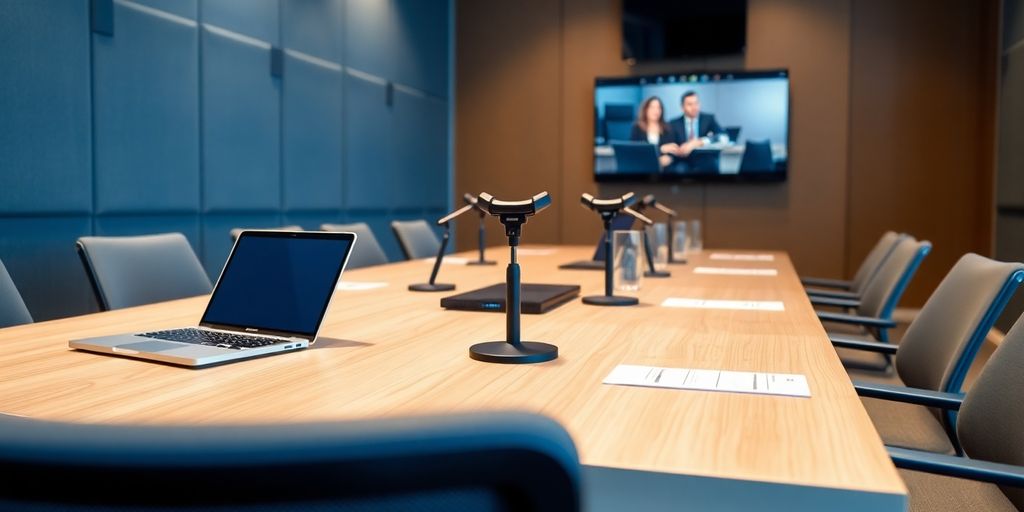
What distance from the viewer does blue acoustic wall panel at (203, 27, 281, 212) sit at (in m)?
4.78

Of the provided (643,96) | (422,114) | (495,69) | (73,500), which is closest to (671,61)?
(643,96)

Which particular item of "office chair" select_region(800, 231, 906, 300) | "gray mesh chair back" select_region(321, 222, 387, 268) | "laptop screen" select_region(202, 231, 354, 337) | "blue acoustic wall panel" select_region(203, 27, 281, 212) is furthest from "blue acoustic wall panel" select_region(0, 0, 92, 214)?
"office chair" select_region(800, 231, 906, 300)

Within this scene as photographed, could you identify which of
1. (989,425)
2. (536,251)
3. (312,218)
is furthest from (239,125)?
(989,425)

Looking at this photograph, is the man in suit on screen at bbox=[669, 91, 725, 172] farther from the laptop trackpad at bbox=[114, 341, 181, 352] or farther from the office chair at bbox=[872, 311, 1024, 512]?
the laptop trackpad at bbox=[114, 341, 181, 352]

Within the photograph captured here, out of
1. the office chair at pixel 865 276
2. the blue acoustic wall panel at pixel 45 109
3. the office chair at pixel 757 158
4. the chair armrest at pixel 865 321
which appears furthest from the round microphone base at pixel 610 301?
the office chair at pixel 757 158

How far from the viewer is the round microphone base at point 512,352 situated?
4.84 feet

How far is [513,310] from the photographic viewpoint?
61.0 inches

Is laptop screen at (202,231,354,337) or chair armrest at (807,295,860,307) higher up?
laptop screen at (202,231,354,337)

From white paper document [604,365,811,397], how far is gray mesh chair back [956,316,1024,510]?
0.38 metres

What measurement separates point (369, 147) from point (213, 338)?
500 centimetres

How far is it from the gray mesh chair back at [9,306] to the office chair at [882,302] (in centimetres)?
252

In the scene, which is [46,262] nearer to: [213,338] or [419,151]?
[213,338]

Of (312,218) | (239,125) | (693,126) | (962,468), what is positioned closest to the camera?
(962,468)

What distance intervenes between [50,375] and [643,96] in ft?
21.4
